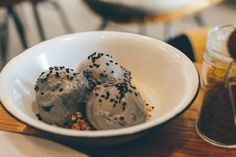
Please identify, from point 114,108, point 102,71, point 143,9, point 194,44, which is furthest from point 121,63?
point 143,9

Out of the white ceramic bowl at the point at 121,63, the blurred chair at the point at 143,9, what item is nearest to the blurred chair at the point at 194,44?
the white ceramic bowl at the point at 121,63

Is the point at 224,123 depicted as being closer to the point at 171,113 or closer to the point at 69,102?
the point at 171,113

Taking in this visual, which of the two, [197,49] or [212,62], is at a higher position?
[212,62]

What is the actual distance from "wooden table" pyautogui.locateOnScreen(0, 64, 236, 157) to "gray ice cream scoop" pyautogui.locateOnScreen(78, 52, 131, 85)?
128mm

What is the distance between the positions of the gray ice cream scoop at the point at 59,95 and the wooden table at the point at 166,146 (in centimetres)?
4

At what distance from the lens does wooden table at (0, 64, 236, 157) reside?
60 centimetres

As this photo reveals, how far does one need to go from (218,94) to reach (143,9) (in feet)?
3.07

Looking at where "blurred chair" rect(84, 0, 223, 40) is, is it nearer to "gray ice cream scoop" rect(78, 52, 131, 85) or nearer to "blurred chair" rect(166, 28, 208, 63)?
"blurred chair" rect(166, 28, 208, 63)

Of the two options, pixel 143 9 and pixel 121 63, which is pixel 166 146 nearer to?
pixel 121 63

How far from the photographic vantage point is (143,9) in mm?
1474

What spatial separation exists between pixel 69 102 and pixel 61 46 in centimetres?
20

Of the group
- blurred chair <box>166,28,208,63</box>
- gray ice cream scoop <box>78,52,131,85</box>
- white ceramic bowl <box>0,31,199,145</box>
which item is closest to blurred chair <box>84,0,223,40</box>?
blurred chair <box>166,28,208,63</box>

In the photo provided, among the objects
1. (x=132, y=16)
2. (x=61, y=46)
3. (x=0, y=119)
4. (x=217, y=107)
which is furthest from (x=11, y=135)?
(x=132, y=16)

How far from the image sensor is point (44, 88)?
2.03ft
